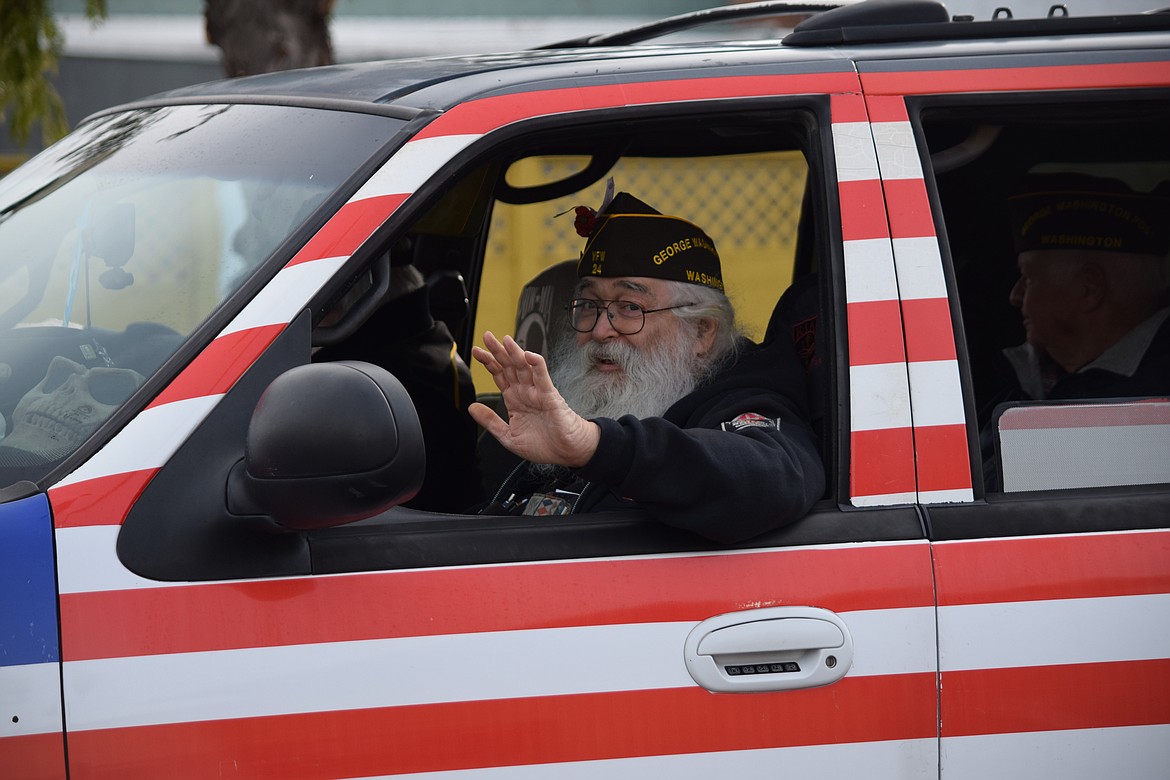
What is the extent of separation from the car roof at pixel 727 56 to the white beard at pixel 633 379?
0.57m

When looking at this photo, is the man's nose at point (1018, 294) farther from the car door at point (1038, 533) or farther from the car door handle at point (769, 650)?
the car door handle at point (769, 650)

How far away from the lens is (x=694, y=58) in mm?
2131

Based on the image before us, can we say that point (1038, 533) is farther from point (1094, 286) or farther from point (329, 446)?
point (1094, 286)

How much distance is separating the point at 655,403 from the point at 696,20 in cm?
118

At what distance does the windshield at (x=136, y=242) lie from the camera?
6.04 feet

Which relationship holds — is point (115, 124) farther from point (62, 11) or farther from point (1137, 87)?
point (62, 11)

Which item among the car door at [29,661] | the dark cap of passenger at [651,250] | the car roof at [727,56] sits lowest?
the car door at [29,661]

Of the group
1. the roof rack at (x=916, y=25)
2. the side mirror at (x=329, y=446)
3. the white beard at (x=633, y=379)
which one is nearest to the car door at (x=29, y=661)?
the side mirror at (x=329, y=446)

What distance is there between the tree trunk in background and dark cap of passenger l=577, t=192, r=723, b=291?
4430 millimetres

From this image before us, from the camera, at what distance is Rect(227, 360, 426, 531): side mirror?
158cm

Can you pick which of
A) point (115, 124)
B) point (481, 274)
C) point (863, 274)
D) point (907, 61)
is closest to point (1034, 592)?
point (863, 274)

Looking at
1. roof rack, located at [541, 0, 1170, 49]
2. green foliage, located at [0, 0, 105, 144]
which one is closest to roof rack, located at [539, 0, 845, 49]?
roof rack, located at [541, 0, 1170, 49]

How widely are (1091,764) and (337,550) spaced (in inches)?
45.7

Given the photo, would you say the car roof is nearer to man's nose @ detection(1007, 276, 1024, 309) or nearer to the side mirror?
the side mirror
